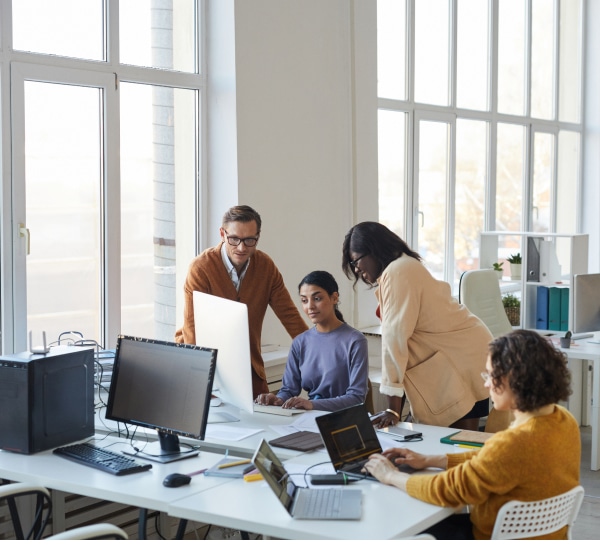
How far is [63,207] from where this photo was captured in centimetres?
432

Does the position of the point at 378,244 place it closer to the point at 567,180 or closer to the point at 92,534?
the point at 92,534

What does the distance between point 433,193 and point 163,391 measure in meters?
4.52

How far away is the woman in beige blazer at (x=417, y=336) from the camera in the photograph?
11.0 ft

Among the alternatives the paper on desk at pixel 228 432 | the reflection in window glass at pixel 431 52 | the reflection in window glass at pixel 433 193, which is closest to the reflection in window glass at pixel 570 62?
the reflection in window glass at pixel 431 52

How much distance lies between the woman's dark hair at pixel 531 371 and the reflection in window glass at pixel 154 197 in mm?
2647

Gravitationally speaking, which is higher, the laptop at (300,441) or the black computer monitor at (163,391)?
the black computer monitor at (163,391)

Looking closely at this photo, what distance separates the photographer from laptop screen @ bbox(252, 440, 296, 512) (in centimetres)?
243

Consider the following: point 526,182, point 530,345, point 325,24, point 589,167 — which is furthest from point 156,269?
point 589,167

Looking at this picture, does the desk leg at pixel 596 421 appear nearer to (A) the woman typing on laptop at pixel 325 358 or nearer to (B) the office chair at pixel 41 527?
(A) the woman typing on laptop at pixel 325 358

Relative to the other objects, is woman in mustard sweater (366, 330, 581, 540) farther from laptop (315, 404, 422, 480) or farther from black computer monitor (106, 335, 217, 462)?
black computer monitor (106, 335, 217, 462)

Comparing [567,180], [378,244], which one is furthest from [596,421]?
[567,180]

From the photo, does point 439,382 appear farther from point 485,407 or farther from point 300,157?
point 300,157

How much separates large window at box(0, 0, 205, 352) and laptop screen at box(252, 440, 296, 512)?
6.47 ft

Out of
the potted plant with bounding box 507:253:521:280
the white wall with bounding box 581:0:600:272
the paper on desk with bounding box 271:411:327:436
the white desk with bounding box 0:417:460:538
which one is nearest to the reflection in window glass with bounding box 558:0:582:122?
the white wall with bounding box 581:0:600:272
